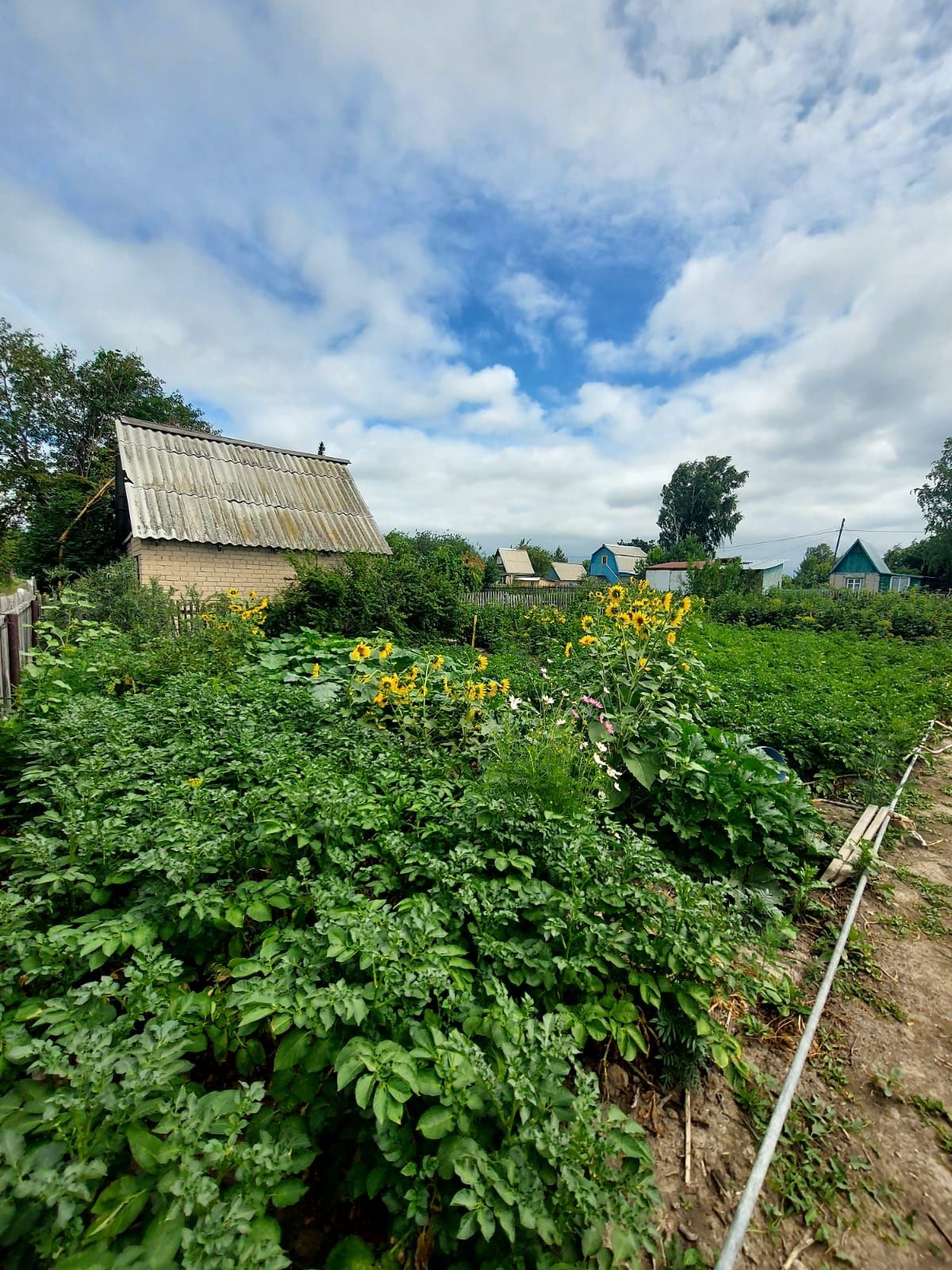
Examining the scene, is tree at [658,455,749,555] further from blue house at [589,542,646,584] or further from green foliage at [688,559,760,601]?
green foliage at [688,559,760,601]

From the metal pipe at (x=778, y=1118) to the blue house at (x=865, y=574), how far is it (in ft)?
111

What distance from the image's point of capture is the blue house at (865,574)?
1189 inches

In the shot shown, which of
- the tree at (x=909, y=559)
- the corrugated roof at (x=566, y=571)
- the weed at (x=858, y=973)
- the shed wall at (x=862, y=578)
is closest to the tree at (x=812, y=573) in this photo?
the shed wall at (x=862, y=578)

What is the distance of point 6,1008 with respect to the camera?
129cm

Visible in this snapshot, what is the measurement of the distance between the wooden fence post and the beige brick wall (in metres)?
5.17

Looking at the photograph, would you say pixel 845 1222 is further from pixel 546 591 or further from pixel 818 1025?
pixel 546 591

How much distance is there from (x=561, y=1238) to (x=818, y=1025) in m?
1.53

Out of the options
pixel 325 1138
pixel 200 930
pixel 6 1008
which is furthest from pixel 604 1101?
pixel 6 1008

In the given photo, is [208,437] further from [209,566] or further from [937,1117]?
[937,1117]

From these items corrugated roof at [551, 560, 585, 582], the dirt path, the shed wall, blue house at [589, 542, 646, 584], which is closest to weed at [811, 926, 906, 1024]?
the dirt path

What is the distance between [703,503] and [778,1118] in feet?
162

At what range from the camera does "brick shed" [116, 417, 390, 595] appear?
9.56 meters

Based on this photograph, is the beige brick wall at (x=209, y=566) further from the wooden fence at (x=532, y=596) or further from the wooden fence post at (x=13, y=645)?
the wooden fence at (x=532, y=596)

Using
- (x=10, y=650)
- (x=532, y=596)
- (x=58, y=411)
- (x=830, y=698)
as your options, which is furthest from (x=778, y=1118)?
(x=58, y=411)
